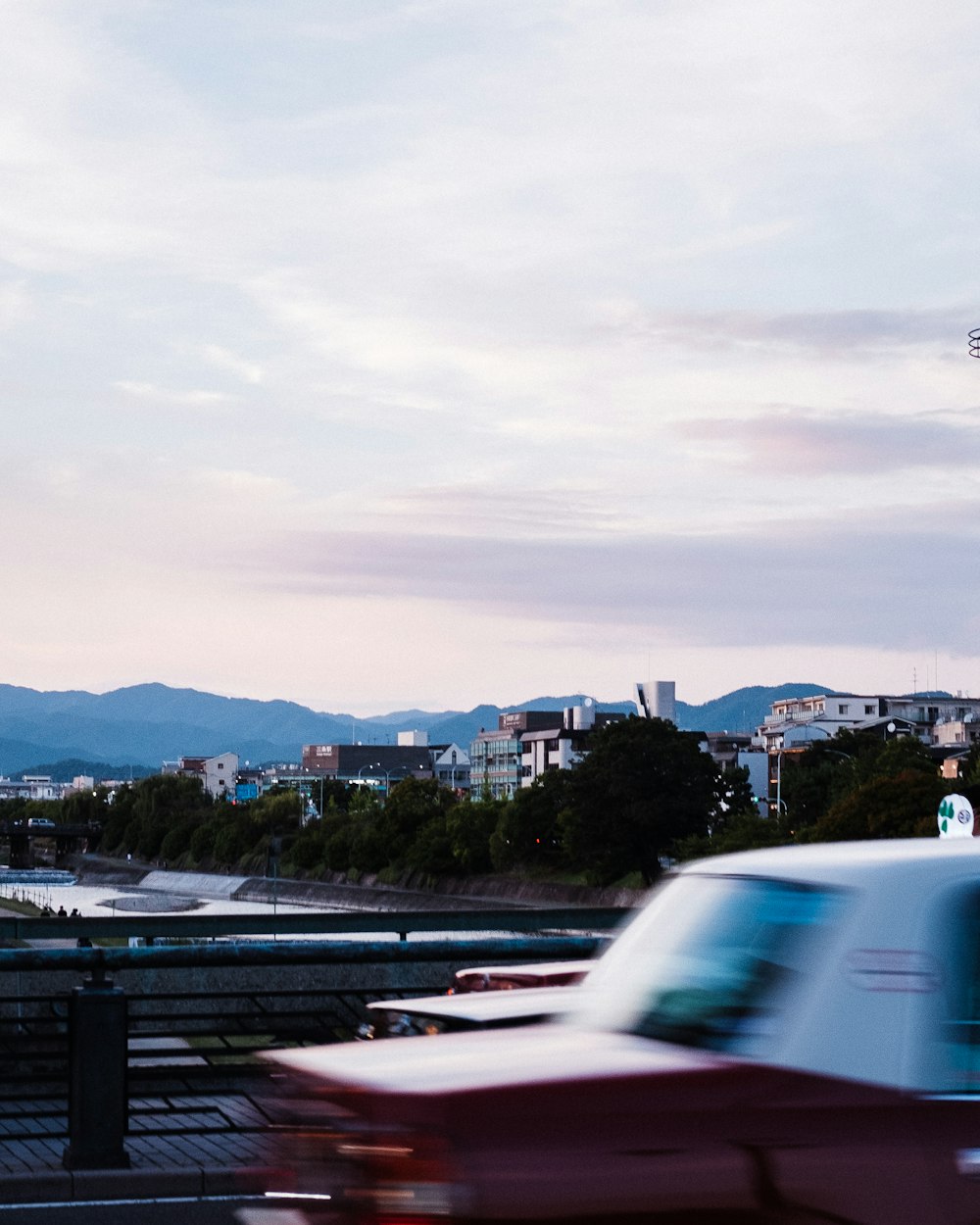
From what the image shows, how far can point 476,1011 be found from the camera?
6152mm

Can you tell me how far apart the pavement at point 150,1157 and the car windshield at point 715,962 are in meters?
3.78

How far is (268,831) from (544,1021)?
7244 inches

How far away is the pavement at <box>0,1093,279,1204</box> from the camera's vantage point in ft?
29.6

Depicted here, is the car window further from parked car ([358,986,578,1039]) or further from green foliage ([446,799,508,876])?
green foliage ([446,799,508,876])

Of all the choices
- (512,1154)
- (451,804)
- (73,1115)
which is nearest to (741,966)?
(512,1154)

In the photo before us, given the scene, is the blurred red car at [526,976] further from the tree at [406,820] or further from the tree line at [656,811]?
the tree at [406,820]

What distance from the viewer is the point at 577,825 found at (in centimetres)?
11038

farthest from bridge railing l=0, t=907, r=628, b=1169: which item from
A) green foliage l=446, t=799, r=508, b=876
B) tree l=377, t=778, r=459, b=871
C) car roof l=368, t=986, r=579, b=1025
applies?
tree l=377, t=778, r=459, b=871

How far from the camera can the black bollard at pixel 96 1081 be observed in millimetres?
9180

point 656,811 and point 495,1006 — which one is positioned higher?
point 495,1006

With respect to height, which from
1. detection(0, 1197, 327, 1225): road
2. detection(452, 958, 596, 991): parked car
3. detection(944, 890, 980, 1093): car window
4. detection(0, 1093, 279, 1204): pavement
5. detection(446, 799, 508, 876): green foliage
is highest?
detection(944, 890, 980, 1093): car window

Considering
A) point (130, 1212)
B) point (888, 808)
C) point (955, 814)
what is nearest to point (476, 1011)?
point (130, 1212)

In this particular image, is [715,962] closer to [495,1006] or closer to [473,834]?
[495,1006]

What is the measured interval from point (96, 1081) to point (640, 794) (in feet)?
324
